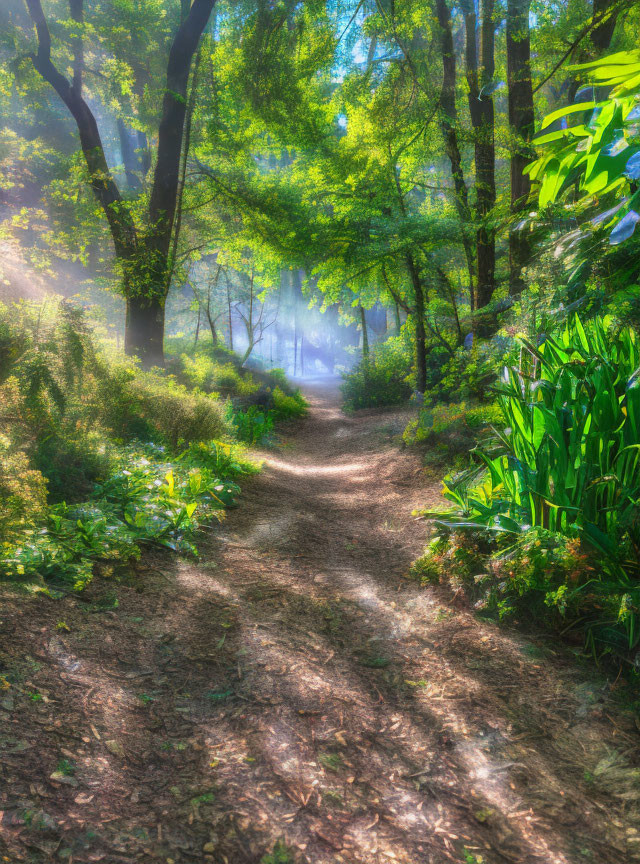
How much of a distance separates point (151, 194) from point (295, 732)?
868 centimetres

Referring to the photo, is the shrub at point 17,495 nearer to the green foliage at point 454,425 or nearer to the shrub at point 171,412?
the shrub at point 171,412

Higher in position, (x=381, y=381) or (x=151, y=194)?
(x=151, y=194)

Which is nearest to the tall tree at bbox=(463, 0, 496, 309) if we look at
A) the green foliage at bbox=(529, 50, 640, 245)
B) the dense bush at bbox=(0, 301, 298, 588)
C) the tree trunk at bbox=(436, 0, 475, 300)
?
the tree trunk at bbox=(436, 0, 475, 300)

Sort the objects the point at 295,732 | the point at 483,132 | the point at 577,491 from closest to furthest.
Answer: the point at 295,732
the point at 577,491
the point at 483,132

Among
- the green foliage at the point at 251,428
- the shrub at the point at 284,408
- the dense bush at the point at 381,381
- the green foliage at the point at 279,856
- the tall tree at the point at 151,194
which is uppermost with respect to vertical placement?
the tall tree at the point at 151,194

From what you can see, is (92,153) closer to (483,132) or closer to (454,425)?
(483,132)

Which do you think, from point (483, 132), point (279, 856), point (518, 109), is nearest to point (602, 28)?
point (518, 109)

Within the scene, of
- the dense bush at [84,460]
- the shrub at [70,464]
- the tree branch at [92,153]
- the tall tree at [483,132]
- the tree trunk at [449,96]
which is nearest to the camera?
the dense bush at [84,460]

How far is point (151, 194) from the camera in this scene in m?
8.17

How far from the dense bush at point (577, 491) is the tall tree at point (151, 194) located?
6.82 metres

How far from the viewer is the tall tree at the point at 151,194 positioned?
305 inches

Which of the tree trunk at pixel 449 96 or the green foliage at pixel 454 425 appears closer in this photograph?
the green foliage at pixel 454 425


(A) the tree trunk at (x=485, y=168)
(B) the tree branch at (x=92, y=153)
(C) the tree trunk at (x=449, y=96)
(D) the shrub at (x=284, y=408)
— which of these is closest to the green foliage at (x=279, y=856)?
(A) the tree trunk at (x=485, y=168)

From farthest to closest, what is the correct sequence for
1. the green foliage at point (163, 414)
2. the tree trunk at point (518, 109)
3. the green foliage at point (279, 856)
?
1. the tree trunk at point (518, 109)
2. the green foliage at point (163, 414)
3. the green foliage at point (279, 856)
